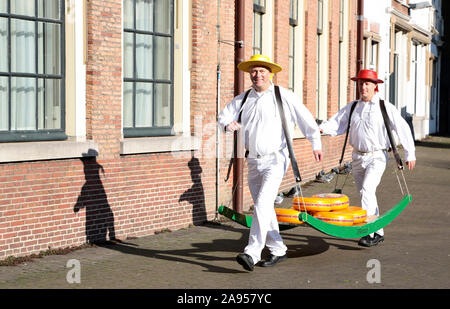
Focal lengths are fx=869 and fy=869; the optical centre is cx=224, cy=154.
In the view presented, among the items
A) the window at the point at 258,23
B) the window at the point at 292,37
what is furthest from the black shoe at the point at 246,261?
the window at the point at 292,37

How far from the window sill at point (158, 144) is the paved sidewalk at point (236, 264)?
1.18 metres

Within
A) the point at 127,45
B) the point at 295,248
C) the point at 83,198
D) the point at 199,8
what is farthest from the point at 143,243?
→ the point at 199,8

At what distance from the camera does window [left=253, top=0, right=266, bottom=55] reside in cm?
1587

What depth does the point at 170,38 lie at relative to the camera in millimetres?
12711

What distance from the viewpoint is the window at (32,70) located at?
9.84 m

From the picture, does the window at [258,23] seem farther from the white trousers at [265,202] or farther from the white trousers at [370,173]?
the white trousers at [265,202]

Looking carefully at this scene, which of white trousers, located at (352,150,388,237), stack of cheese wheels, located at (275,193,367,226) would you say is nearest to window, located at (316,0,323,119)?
white trousers, located at (352,150,388,237)

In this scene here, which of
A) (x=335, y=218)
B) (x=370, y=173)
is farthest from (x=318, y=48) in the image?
(x=335, y=218)

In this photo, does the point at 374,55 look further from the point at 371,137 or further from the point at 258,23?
the point at 371,137

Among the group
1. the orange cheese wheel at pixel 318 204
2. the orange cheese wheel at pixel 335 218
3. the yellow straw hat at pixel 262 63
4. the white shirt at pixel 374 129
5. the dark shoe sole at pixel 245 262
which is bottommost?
the dark shoe sole at pixel 245 262

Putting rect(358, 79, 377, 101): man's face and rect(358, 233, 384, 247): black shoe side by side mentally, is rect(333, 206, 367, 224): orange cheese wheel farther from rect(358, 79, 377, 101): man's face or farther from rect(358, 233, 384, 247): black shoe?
rect(358, 79, 377, 101): man's face

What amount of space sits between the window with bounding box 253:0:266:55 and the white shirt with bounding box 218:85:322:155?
635 cm

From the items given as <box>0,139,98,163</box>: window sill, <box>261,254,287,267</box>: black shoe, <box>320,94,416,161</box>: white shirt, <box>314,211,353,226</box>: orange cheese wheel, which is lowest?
<box>261,254,287,267</box>: black shoe

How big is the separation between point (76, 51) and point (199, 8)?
2.90 m
